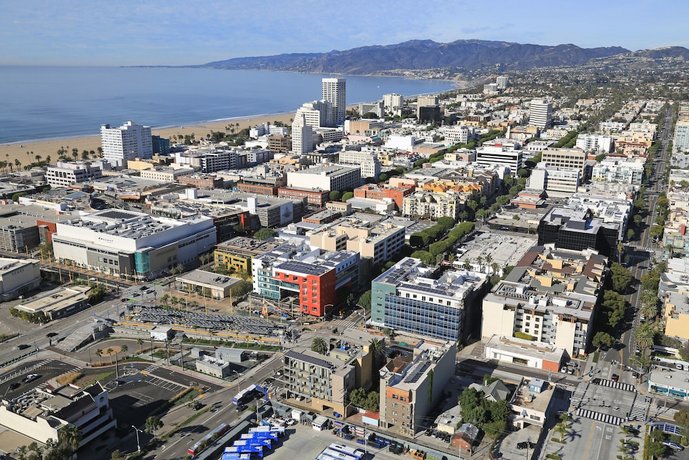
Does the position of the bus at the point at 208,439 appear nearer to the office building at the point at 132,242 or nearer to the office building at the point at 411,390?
the office building at the point at 411,390

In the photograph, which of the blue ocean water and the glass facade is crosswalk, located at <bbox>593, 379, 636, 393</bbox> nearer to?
the glass facade

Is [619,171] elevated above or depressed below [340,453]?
above

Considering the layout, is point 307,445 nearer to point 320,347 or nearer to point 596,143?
point 320,347

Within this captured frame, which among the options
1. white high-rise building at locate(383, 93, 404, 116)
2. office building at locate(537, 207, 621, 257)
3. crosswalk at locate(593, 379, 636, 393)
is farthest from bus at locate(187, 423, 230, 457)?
white high-rise building at locate(383, 93, 404, 116)

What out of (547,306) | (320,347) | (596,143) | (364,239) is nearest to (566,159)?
(596,143)

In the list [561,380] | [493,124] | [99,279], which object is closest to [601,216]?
[561,380]

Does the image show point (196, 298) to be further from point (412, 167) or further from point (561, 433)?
point (412, 167)
